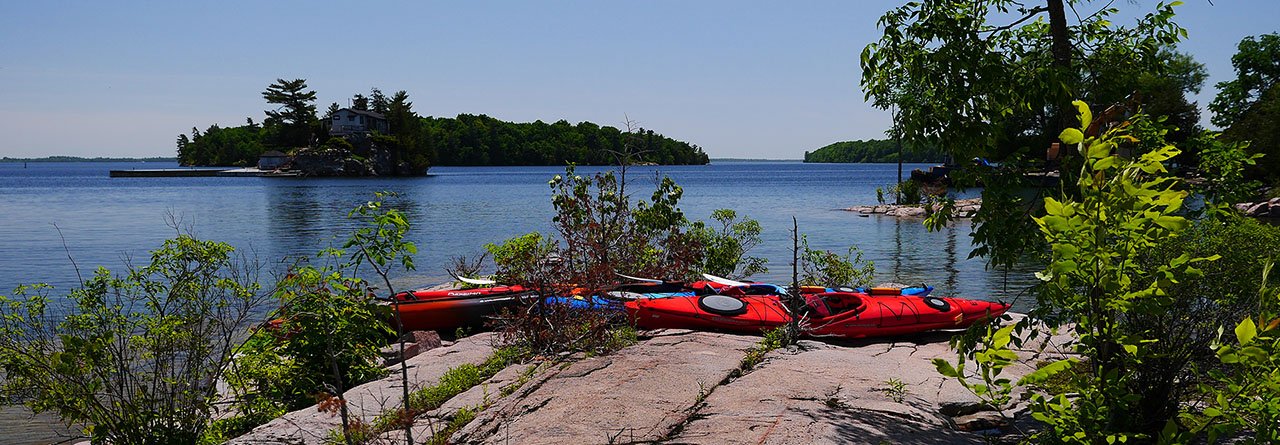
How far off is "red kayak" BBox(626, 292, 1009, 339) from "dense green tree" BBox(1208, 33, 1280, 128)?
164 feet

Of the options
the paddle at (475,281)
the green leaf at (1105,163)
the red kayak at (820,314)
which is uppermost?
the green leaf at (1105,163)

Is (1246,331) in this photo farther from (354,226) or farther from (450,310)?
(354,226)

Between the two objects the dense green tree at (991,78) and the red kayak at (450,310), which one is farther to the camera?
the red kayak at (450,310)

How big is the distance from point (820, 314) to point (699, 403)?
4.31m

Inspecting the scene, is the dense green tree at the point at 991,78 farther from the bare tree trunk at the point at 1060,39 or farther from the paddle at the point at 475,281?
the paddle at the point at 475,281

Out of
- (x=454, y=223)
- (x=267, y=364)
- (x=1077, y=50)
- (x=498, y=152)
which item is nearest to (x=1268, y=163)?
→ (x=454, y=223)

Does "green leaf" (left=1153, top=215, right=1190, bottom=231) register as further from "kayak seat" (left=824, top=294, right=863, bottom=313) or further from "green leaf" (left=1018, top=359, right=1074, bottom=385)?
"kayak seat" (left=824, top=294, right=863, bottom=313)

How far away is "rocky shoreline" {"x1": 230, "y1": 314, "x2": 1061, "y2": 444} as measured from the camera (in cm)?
546

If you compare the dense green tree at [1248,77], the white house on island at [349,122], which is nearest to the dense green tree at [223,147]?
the white house on island at [349,122]

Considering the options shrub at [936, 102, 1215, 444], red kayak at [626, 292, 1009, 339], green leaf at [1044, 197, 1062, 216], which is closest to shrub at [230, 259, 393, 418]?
red kayak at [626, 292, 1009, 339]

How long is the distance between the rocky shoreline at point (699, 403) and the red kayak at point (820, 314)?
1.47 meters

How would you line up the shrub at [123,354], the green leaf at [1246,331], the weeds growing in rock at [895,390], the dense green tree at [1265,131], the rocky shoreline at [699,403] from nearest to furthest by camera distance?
the green leaf at [1246,331], the rocky shoreline at [699,403], the shrub at [123,354], the weeds growing in rock at [895,390], the dense green tree at [1265,131]

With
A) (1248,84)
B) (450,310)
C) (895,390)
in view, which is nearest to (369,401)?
(895,390)

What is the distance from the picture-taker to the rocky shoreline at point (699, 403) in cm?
546
